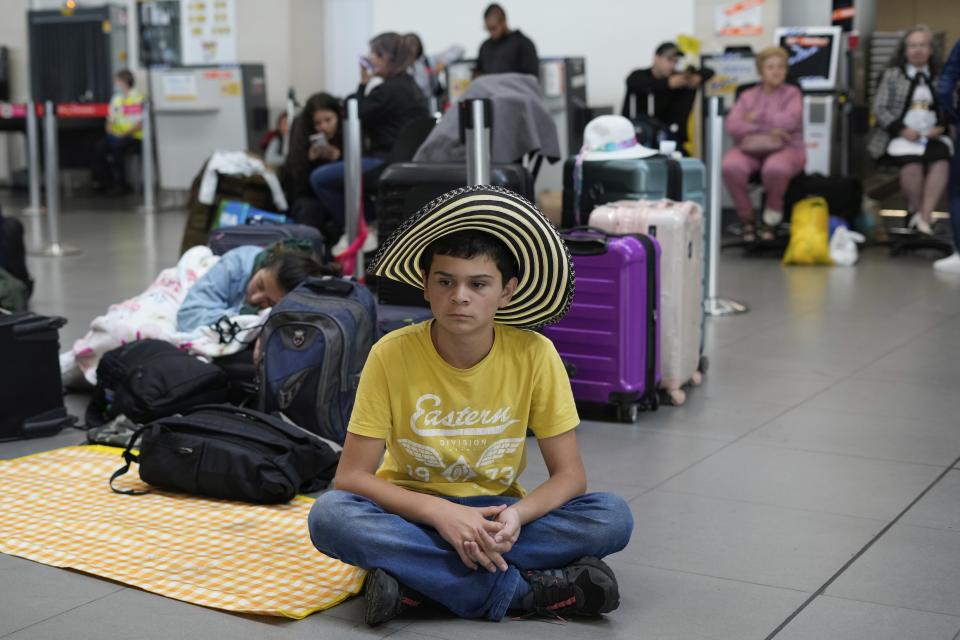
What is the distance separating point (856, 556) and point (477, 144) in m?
2.33

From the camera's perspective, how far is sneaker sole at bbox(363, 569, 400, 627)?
96.6 inches

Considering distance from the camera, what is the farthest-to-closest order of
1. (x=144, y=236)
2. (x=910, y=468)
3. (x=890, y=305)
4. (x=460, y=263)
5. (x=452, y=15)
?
(x=452, y=15), (x=144, y=236), (x=890, y=305), (x=910, y=468), (x=460, y=263)

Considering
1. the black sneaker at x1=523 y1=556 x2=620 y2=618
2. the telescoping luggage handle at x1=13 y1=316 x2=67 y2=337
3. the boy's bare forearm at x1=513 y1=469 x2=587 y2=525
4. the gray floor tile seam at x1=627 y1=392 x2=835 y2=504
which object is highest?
the telescoping luggage handle at x1=13 y1=316 x2=67 y2=337

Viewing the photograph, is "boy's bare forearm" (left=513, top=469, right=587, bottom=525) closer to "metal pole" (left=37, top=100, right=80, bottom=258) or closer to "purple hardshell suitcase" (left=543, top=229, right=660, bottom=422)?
"purple hardshell suitcase" (left=543, top=229, right=660, bottom=422)

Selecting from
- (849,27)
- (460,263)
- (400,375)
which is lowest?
(400,375)

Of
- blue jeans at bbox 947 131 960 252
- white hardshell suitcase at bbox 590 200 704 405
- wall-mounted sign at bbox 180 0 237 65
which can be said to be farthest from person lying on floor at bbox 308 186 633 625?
wall-mounted sign at bbox 180 0 237 65

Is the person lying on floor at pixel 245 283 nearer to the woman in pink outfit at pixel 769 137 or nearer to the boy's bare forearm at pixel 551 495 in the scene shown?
the boy's bare forearm at pixel 551 495

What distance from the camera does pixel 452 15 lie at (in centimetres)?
1260

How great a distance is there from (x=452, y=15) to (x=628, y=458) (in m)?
9.46

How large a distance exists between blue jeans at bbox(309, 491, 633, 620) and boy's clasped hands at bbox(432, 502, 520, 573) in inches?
2.2

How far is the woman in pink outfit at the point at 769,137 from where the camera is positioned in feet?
28.9

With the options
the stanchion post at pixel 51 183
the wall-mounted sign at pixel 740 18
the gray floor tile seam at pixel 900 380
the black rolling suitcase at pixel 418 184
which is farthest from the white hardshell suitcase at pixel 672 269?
the wall-mounted sign at pixel 740 18

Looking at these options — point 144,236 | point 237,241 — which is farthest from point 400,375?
point 144,236

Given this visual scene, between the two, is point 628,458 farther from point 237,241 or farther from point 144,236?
→ point 144,236
